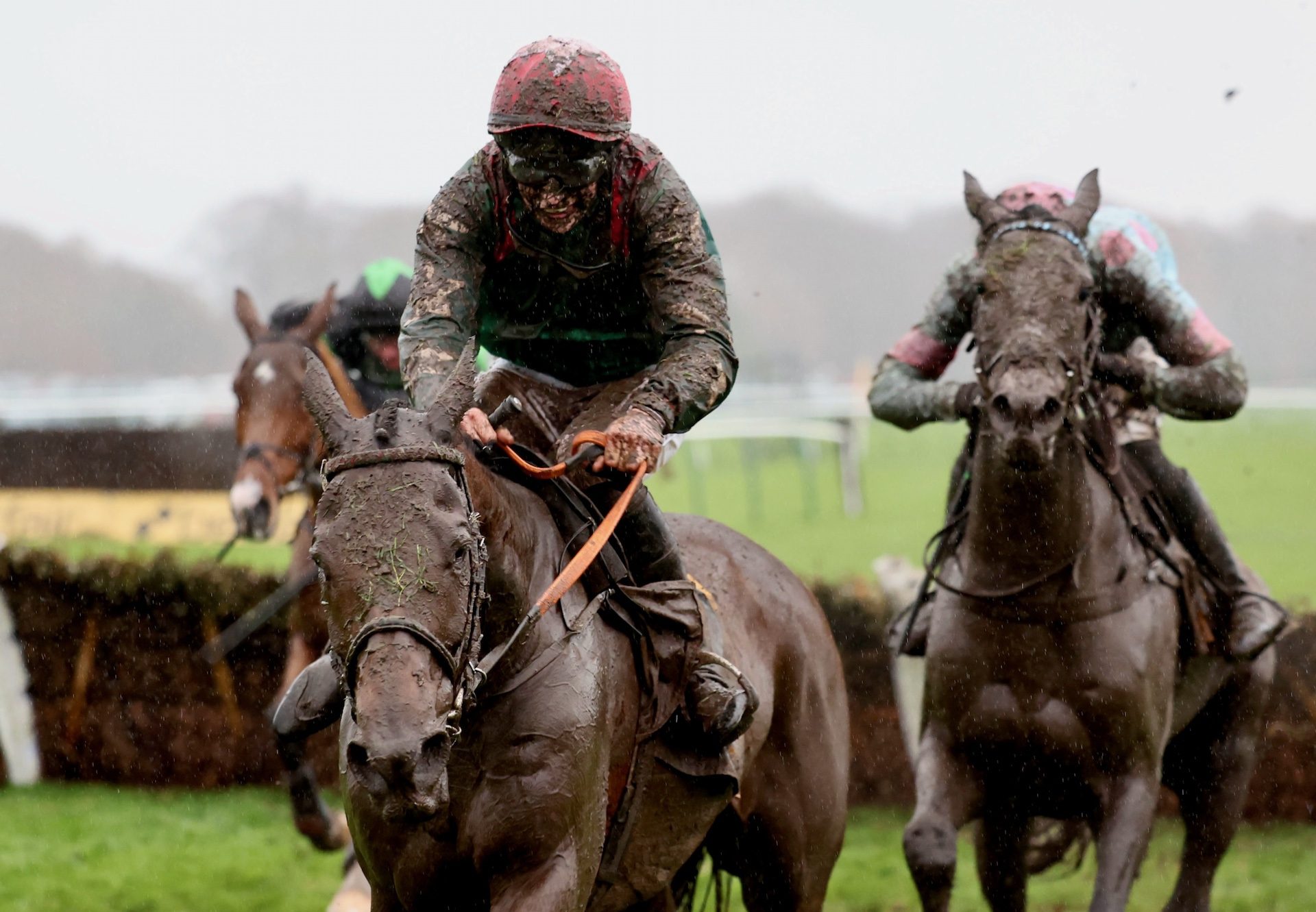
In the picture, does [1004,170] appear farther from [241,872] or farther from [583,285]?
[583,285]

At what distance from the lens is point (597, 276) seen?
4465 millimetres

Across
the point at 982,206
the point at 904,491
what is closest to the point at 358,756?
the point at 982,206

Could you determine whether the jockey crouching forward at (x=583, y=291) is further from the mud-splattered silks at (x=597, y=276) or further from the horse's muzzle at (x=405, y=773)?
the horse's muzzle at (x=405, y=773)

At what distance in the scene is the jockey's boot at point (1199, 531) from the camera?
20.7ft

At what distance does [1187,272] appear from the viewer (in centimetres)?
3422

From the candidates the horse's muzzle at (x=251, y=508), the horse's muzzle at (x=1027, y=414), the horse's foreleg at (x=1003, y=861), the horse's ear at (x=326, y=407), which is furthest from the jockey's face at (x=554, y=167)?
the horse's muzzle at (x=251, y=508)

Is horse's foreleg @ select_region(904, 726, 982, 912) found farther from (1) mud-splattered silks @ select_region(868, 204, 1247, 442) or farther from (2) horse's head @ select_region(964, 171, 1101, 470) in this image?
(1) mud-splattered silks @ select_region(868, 204, 1247, 442)

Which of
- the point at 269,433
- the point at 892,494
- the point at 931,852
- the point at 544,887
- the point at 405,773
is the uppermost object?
the point at 405,773

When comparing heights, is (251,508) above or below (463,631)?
below

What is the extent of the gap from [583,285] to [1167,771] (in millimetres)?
3897

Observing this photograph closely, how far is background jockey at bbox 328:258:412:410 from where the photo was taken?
8.31 metres

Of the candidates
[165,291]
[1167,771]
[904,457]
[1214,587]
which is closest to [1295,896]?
[1167,771]

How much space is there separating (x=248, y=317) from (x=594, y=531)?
5.00 meters

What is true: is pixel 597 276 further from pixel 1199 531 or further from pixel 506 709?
pixel 1199 531
